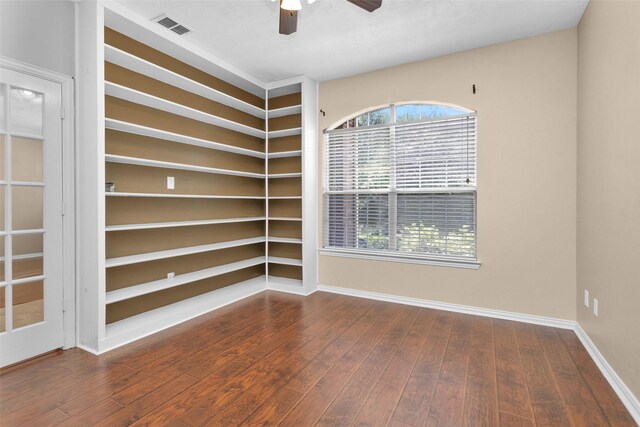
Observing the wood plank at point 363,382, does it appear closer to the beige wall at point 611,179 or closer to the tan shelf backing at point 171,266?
the beige wall at point 611,179

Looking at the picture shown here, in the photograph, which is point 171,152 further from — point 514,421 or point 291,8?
point 514,421

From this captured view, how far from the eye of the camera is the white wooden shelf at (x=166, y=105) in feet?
9.29

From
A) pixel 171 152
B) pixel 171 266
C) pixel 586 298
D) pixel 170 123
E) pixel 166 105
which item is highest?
pixel 166 105

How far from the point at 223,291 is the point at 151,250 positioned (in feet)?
3.62

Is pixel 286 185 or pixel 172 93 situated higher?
pixel 172 93

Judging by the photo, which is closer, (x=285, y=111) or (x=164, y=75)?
(x=164, y=75)

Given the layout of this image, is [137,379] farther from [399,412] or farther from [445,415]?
[445,415]

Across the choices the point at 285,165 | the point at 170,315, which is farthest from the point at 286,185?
the point at 170,315

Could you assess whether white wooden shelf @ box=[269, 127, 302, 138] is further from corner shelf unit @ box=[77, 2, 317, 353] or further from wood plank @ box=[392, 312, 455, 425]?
wood plank @ box=[392, 312, 455, 425]

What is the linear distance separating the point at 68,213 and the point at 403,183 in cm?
340

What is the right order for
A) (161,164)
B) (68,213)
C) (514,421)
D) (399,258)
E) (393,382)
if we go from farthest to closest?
(399,258)
(161,164)
(68,213)
(393,382)
(514,421)

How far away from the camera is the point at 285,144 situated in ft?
15.2

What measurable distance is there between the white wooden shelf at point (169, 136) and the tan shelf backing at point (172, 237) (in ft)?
3.20

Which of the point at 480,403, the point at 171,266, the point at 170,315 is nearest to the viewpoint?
the point at 480,403
